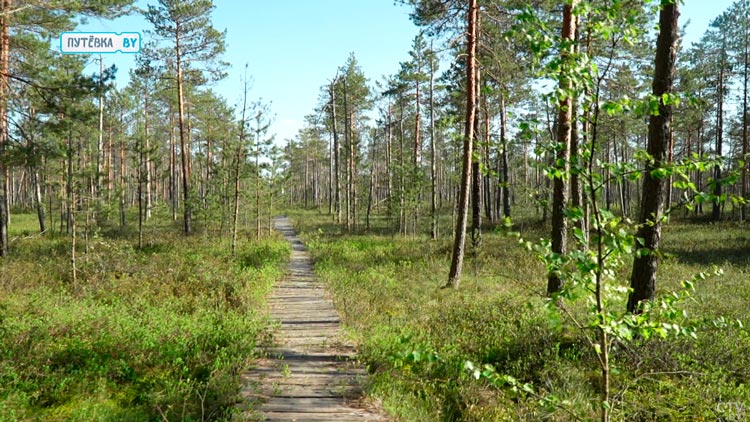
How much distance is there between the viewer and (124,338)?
7.21 m

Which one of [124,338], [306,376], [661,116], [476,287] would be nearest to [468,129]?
[476,287]

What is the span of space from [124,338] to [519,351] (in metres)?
6.92

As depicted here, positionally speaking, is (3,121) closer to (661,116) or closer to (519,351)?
(519,351)

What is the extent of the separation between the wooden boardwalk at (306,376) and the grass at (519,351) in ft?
1.16

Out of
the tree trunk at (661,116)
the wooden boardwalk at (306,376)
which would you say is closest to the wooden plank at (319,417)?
the wooden boardwalk at (306,376)

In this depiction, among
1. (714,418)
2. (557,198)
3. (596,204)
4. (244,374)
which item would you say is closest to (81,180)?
(244,374)

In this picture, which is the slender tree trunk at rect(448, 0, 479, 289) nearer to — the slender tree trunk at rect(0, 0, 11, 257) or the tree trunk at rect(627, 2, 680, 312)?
the tree trunk at rect(627, 2, 680, 312)

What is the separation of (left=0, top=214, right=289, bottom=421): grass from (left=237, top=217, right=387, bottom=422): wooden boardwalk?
1.14 feet

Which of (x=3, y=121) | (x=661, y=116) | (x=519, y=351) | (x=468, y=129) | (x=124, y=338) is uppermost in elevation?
(x=3, y=121)

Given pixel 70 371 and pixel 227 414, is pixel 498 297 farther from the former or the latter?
pixel 70 371

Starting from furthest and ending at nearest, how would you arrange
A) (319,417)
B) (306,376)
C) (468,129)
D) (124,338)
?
(468,129) → (124,338) → (306,376) → (319,417)

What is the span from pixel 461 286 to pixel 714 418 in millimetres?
7472

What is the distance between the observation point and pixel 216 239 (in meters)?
21.5

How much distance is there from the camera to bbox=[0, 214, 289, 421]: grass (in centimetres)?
538
